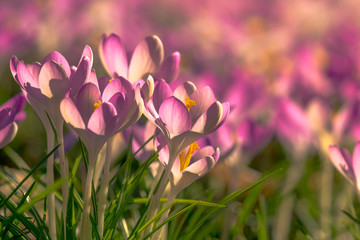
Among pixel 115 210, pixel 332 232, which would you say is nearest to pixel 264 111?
pixel 332 232

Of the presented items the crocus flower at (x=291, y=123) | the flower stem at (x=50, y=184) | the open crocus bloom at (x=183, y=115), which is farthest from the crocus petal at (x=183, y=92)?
the crocus flower at (x=291, y=123)

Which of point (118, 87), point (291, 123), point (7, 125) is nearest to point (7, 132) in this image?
point (7, 125)

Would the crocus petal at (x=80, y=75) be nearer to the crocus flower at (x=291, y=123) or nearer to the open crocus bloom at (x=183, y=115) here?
the open crocus bloom at (x=183, y=115)

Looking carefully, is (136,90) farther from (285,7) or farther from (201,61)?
(285,7)

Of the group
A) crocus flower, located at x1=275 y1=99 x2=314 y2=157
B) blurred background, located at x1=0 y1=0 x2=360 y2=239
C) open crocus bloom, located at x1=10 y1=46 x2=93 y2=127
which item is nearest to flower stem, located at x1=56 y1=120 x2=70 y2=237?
open crocus bloom, located at x1=10 y1=46 x2=93 y2=127

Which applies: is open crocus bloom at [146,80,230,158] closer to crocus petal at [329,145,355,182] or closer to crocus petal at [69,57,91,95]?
crocus petal at [69,57,91,95]

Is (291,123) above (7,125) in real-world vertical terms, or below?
below

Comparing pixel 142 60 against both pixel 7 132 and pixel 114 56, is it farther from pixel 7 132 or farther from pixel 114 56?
pixel 7 132
